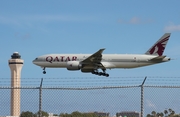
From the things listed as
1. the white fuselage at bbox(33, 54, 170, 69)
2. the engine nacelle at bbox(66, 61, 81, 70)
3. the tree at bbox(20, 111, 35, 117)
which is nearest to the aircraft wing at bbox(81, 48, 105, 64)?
the engine nacelle at bbox(66, 61, 81, 70)

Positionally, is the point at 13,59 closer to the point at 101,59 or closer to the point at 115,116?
the point at 101,59

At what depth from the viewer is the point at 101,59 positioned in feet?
201

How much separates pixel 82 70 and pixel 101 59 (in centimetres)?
290

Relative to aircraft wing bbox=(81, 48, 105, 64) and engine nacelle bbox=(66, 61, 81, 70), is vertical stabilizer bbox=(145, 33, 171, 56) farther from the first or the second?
engine nacelle bbox=(66, 61, 81, 70)

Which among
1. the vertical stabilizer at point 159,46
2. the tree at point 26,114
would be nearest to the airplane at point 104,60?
the vertical stabilizer at point 159,46

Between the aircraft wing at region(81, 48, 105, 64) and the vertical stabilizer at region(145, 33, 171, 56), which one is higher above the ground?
the vertical stabilizer at region(145, 33, 171, 56)

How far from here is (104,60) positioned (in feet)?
206

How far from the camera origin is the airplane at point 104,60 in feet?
196

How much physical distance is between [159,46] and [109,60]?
725 cm

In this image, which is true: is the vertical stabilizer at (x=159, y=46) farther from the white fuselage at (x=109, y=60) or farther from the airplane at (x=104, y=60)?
the white fuselage at (x=109, y=60)

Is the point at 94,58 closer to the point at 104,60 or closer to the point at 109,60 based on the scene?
the point at 109,60

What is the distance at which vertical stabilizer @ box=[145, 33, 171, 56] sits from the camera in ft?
208

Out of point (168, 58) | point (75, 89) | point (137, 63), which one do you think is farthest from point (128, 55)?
point (75, 89)

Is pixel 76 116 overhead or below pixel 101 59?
below
